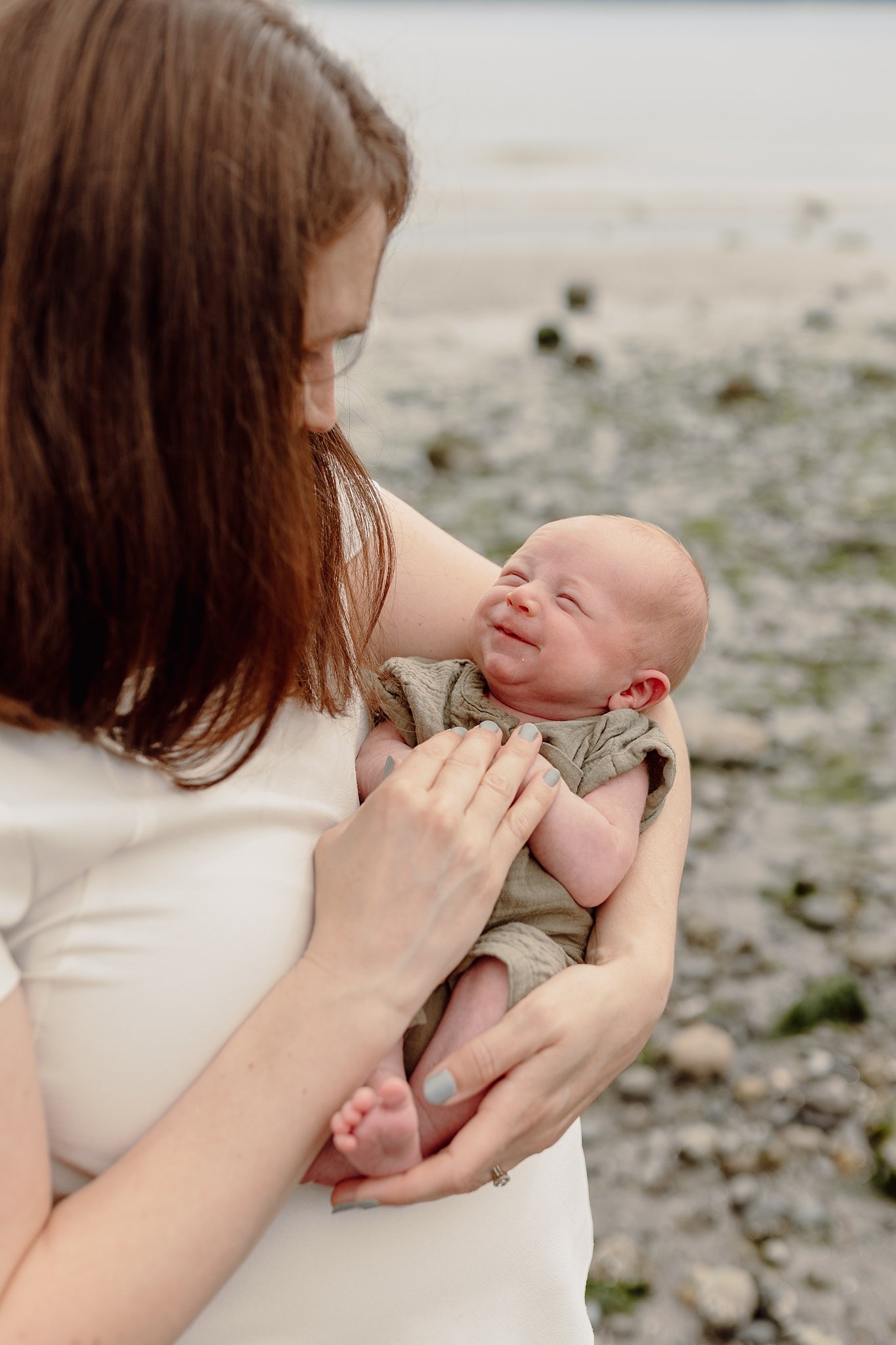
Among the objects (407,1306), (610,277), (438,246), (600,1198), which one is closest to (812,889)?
(600,1198)

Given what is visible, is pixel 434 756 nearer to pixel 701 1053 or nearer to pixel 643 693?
pixel 643 693

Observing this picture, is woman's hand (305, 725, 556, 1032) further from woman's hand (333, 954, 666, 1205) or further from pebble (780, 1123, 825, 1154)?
pebble (780, 1123, 825, 1154)

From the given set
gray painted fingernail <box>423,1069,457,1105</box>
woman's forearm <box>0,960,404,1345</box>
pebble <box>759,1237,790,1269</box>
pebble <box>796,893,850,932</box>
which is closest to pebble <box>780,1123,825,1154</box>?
pebble <box>759,1237,790,1269</box>

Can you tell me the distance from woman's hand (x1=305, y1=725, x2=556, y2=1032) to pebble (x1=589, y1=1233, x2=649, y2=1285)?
1465 mm

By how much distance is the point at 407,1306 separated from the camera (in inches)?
54.1

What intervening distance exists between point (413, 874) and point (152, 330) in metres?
0.62

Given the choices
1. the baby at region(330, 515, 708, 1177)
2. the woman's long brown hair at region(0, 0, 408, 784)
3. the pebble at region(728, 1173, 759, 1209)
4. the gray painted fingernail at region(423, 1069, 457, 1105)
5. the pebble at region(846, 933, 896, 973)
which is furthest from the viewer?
the pebble at region(846, 933, 896, 973)

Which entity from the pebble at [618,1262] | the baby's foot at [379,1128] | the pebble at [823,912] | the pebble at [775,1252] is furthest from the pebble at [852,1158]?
the baby's foot at [379,1128]

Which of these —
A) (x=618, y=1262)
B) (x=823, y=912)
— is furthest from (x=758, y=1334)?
(x=823, y=912)

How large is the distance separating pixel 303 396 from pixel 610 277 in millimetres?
11350

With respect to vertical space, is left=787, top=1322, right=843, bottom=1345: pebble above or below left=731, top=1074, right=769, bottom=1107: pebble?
above

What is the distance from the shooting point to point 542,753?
175 cm

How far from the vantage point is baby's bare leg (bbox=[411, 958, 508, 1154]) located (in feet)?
4.52

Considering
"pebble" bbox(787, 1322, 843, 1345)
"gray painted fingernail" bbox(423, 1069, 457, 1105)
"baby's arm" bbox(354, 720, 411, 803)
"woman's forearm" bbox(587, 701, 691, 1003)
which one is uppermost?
"baby's arm" bbox(354, 720, 411, 803)
